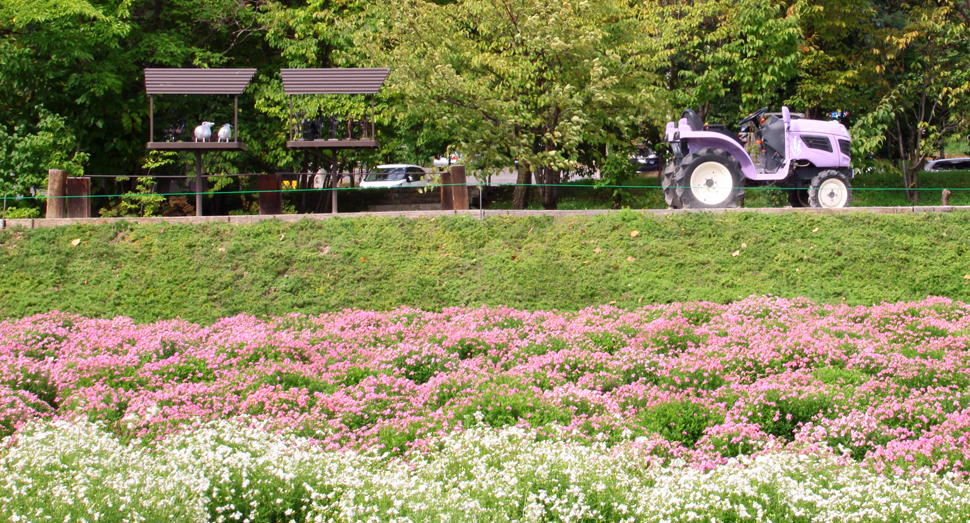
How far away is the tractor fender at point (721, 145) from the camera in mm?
14711

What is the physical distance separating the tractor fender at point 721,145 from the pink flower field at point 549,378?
494 centimetres

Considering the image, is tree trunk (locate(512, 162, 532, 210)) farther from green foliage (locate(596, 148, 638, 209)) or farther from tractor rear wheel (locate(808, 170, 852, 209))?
tractor rear wheel (locate(808, 170, 852, 209))

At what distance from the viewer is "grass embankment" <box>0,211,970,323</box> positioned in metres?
11.5

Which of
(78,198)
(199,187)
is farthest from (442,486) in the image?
(78,198)

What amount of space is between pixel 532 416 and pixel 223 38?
55.7 ft

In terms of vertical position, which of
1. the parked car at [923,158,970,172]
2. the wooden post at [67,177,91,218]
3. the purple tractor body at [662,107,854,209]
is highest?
the parked car at [923,158,970,172]

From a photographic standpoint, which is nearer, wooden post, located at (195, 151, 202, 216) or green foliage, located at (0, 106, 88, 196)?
wooden post, located at (195, 151, 202, 216)

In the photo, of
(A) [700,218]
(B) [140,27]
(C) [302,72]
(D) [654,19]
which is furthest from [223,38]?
(A) [700,218]

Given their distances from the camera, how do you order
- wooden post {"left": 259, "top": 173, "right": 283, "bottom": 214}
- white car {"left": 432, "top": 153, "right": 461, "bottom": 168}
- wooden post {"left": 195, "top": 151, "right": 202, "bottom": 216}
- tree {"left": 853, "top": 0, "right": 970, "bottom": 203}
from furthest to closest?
white car {"left": 432, "top": 153, "right": 461, "bottom": 168}, tree {"left": 853, "top": 0, "right": 970, "bottom": 203}, wooden post {"left": 259, "top": 173, "right": 283, "bottom": 214}, wooden post {"left": 195, "top": 151, "right": 202, "bottom": 216}

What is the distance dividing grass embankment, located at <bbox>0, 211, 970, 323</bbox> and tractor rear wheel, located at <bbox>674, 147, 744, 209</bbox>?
0.97m

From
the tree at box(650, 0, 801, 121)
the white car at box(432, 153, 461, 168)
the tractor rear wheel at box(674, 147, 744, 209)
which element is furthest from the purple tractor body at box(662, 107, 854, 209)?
the white car at box(432, 153, 461, 168)

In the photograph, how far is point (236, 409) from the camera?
23.1 feet

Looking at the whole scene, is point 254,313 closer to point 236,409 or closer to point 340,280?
point 340,280

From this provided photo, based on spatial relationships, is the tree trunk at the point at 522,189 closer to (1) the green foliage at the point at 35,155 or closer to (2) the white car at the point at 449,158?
(2) the white car at the point at 449,158
